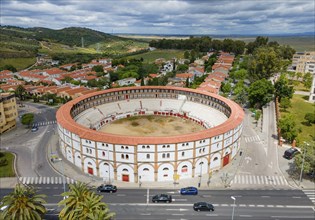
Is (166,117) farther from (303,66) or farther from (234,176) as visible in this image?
(303,66)

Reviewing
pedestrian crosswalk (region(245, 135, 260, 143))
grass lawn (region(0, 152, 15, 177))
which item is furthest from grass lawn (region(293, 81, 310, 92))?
grass lawn (region(0, 152, 15, 177))

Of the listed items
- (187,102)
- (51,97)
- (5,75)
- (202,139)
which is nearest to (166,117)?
(187,102)

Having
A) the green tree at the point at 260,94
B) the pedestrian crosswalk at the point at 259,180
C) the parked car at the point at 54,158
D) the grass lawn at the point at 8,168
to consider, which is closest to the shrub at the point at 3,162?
the grass lawn at the point at 8,168

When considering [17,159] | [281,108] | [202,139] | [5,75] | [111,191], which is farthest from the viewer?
[5,75]

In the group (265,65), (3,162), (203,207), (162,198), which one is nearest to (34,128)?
(3,162)

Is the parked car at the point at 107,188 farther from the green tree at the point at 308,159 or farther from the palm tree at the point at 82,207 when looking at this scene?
the green tree at the point at 308,159
